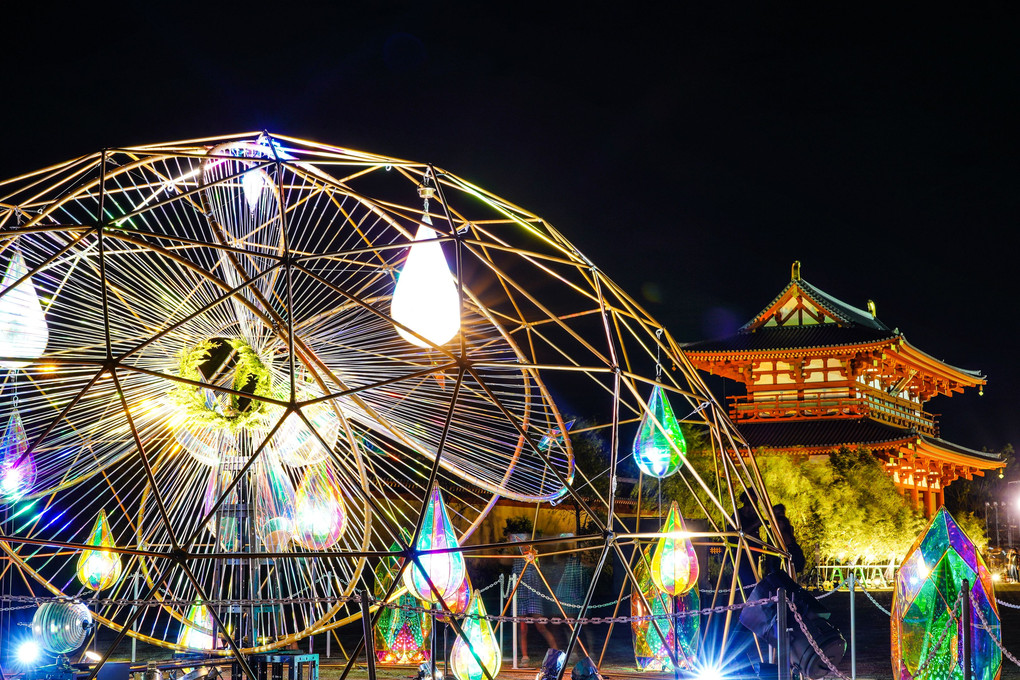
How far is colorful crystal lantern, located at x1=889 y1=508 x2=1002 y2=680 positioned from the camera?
21.9 ft

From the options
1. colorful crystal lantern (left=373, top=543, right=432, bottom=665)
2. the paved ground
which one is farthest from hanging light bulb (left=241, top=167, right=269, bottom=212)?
colorful crystal lantern (left=373, top=543, right=432, bottom=665)

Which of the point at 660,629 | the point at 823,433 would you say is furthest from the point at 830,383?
the point at 660,629

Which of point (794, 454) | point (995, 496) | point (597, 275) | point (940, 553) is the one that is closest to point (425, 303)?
point (597, 275)

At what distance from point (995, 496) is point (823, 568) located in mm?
15939

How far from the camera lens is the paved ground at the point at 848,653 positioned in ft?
35.7

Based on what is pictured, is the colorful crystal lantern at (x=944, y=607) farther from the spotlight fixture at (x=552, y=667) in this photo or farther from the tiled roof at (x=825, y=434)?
the tiled roof at (x=825, y=434)

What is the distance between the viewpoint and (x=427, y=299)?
19.8ft

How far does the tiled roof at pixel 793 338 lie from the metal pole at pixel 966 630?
17460mm

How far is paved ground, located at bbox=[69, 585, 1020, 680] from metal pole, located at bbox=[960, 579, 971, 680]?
13.3ft

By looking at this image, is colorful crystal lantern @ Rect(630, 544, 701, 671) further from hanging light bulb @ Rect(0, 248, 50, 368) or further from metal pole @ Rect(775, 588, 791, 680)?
hanging light bulb @ Rect(0, 248, 50, 368)

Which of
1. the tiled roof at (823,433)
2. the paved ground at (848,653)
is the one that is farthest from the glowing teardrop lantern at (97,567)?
the tiled roof at (823,433)

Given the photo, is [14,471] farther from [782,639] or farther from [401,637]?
[401,637]

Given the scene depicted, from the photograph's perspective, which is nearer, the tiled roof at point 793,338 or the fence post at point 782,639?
the fence post at point 782,639

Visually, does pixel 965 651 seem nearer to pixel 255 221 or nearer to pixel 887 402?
pixel 255 221
